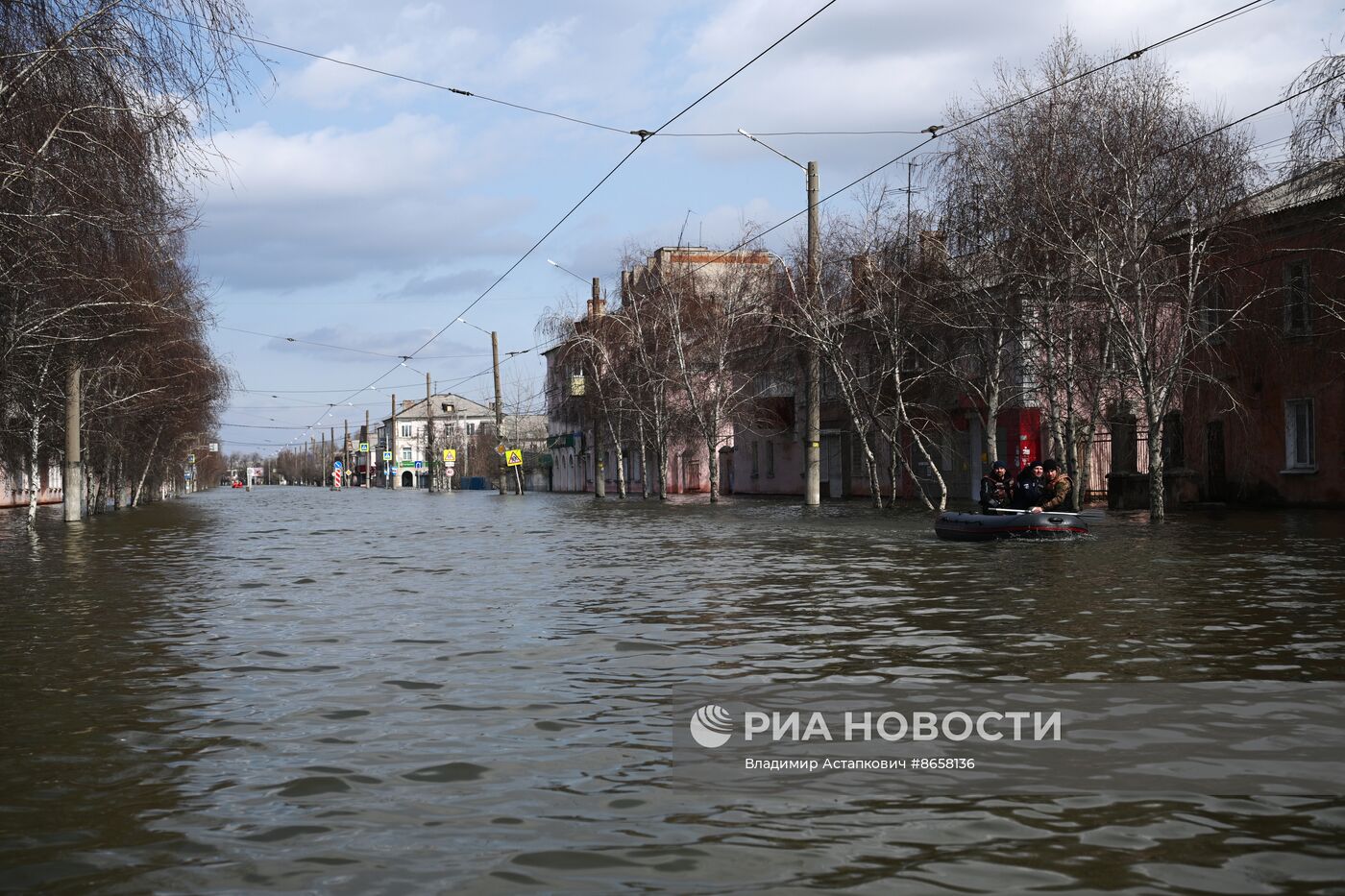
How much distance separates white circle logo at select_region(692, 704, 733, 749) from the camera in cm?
748

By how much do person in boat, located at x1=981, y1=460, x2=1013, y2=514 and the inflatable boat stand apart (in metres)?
1.65

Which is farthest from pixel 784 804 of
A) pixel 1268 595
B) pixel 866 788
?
pixel 1268 595

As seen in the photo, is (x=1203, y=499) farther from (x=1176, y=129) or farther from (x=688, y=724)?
(x=688, y=724)

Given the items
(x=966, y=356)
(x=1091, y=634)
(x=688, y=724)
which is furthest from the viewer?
(x=966, y=356)

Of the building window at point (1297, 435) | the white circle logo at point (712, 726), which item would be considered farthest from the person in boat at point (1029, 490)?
the white circle logo at point (712, 726)

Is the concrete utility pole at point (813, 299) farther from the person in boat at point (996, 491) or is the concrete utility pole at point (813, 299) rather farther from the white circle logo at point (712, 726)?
the white circle logo at point (712, 726)

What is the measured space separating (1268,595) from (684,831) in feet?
36.6

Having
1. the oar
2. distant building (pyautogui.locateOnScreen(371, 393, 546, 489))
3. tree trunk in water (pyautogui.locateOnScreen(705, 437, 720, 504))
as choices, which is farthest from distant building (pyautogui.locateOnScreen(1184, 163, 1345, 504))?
distant building (pyautogui.locateOnScreen(371, 393, 546, 489))

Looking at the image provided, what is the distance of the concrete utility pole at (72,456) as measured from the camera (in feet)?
137

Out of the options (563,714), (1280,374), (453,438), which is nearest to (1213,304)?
(1280,374)

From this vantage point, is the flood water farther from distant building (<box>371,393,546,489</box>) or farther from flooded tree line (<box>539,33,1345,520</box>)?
distant building (<box>371,393,546,489</box>)

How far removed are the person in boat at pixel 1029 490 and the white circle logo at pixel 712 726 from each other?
20.2 meters

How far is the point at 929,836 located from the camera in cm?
552

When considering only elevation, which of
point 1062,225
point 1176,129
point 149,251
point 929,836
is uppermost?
point 1176,129
